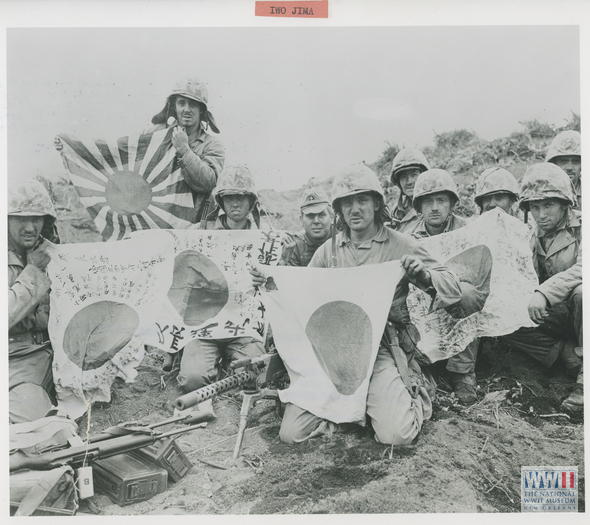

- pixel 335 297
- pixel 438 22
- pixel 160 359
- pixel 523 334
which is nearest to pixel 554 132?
pixel 438 22

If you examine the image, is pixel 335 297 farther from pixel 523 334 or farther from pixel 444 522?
pixel 444 522

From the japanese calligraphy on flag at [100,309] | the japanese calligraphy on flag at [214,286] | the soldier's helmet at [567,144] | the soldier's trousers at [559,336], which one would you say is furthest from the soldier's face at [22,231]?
the soldier's helmet at [567,144]

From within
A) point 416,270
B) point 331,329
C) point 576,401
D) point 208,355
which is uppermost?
point 416,270

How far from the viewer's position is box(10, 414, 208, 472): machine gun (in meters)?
5.54

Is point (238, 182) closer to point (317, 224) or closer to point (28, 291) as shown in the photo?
point (317, 224)

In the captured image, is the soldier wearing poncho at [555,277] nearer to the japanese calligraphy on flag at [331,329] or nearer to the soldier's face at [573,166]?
the soldier's face at [573,166]

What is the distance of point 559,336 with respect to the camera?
6.07 metres

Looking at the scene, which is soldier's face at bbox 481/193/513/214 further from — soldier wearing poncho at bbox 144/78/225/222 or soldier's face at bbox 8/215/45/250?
soldier's face at bbox 8/215/45/250

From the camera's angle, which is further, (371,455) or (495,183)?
(495,183)

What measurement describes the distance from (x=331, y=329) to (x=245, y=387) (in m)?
1.03

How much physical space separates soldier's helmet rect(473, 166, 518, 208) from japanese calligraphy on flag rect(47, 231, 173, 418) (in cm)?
326

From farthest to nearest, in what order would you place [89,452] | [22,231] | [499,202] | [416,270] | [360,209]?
[499,202] < [22,231] < [360,209] < [416,270] < [89,452]

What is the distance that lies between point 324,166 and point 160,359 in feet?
8.58

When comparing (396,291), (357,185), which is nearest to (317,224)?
(357,185)
